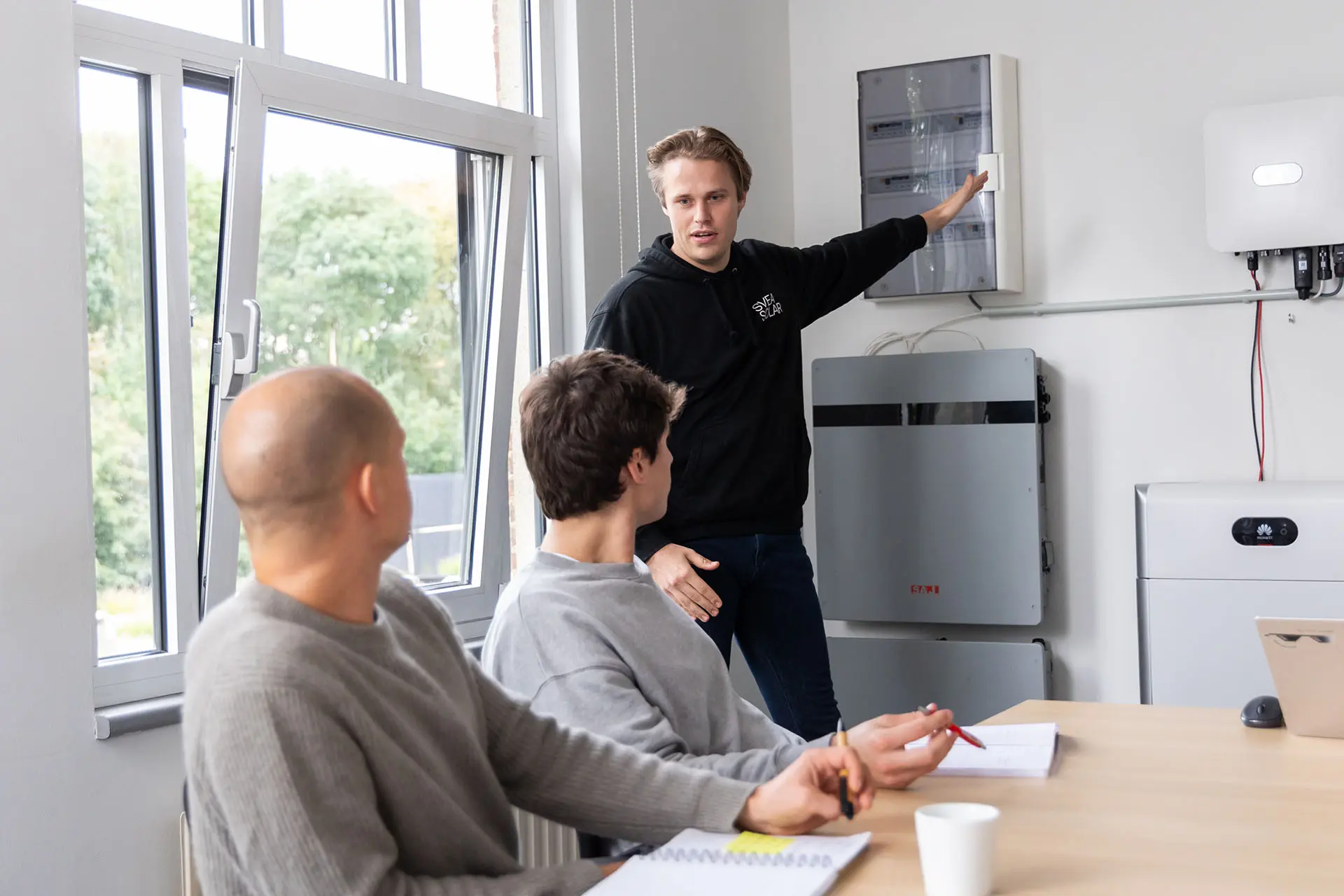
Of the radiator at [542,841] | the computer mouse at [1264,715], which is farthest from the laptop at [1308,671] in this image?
the radiator at [542,841]

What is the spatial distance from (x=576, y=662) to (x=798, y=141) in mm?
2756

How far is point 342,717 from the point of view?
3.28 feet

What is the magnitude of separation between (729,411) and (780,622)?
446 millimetres

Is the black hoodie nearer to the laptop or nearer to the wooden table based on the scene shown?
the wooden table

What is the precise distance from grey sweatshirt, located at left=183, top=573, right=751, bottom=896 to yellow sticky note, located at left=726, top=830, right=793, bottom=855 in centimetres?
2

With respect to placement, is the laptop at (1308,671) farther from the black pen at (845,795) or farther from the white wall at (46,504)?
the white wall at (46,504)

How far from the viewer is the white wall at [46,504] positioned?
6.30ft

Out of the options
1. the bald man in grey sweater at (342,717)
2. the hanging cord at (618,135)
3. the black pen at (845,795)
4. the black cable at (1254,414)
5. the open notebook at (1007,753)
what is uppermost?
the hanging cord at (618,135)

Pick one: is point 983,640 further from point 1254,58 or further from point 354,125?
point 354,125

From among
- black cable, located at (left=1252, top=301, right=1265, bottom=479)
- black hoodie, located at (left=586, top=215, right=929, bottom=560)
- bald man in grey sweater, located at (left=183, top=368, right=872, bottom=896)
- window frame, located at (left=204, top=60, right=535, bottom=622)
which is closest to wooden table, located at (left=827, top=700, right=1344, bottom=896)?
bald man in grey sweater, located at (left=183, top=368, right=872, bottom=896)

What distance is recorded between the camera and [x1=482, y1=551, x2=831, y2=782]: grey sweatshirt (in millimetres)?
1440

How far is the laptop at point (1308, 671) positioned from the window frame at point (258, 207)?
172cm

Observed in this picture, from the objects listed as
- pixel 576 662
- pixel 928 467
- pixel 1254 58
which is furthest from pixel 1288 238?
pixel 576 662

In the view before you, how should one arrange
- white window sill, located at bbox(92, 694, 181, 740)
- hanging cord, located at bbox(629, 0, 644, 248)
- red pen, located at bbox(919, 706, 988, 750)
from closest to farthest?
red pen, located at bbox(919, 706, 988, 750) < white window sill, located at bbox(92, 694, 181, 740) < hanging cord, located at bbox(629, 0, 644, 248)
